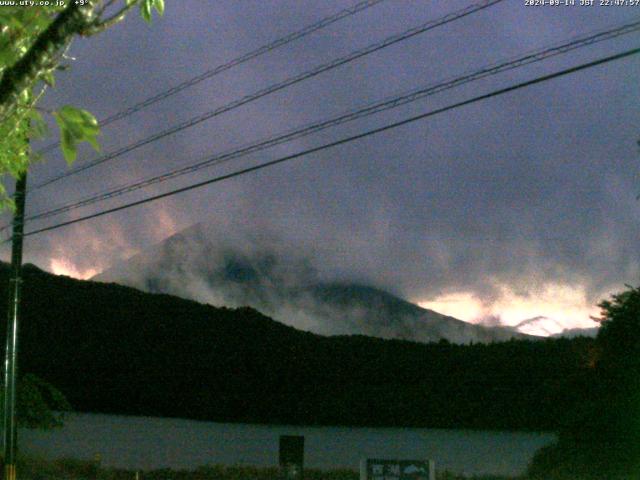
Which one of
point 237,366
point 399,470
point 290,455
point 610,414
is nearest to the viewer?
point 399,470

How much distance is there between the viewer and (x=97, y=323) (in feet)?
149

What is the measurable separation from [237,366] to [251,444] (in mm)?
9431

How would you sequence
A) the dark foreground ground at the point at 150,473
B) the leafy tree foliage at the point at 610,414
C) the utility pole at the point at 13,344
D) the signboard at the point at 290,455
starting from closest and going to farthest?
the signboard at the point at 290,455, the utility pole at the point at 13,344, the leafy tree foliage at the point at 610,414, the dark foreground ground at the point at 150,473

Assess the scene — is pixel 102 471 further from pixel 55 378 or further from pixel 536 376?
pixel 55 378

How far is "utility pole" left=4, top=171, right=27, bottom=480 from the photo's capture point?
19094 millimetres

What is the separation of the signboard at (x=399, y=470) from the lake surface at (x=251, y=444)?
1264 centimetres

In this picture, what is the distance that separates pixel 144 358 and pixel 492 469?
23.2 meters

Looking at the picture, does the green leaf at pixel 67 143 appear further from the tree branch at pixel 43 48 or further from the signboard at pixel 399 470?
the signboard at pixel 399 470

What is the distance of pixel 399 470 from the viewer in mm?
13250

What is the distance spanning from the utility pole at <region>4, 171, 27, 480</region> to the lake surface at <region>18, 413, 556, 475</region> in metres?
9.80

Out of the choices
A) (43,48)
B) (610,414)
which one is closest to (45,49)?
(43,48)

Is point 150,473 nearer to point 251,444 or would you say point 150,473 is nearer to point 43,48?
point 251,444

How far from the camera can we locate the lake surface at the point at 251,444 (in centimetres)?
2934

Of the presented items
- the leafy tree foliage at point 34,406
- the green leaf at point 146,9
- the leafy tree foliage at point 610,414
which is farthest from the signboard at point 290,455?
the green leaf at point 146,9
